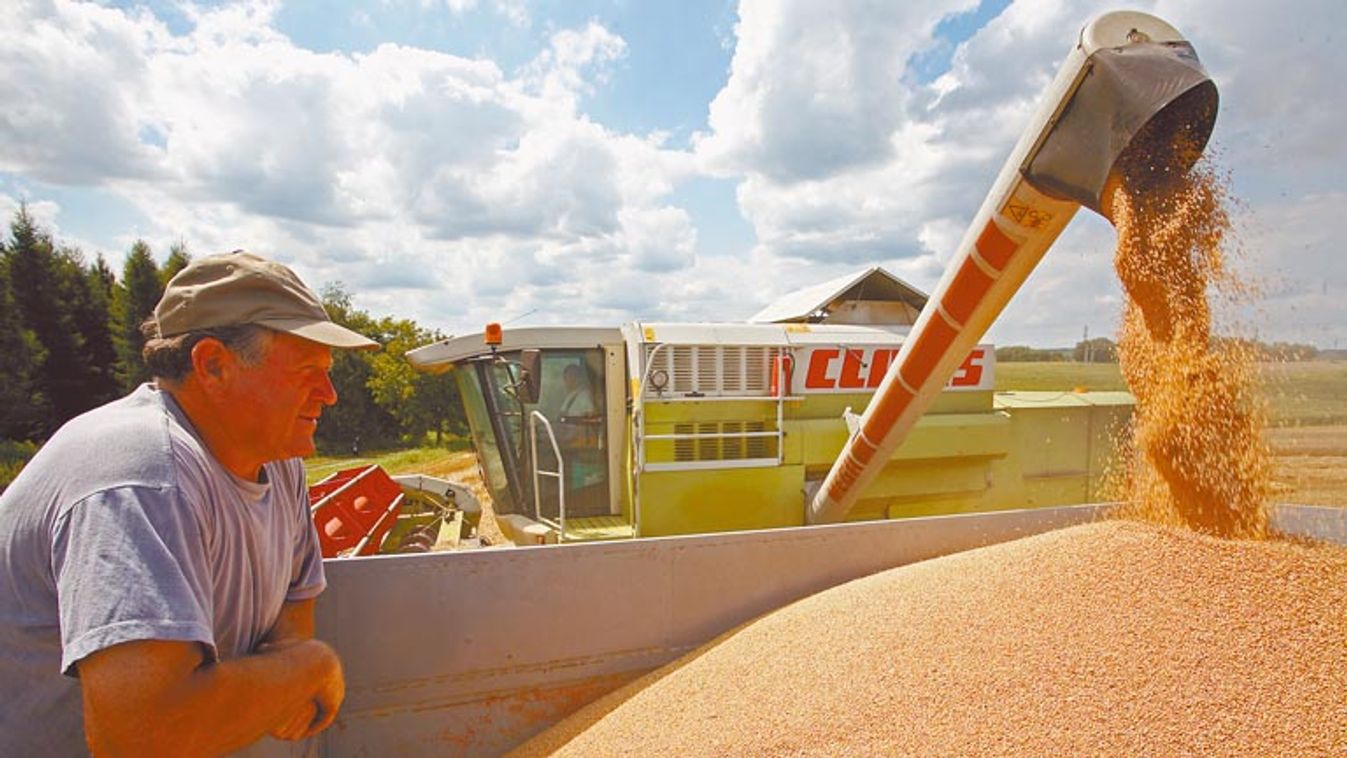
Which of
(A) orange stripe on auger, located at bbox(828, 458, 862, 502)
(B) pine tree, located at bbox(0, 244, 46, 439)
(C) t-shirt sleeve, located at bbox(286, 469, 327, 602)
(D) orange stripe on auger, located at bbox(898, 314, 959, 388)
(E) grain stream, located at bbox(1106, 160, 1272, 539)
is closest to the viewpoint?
(C) t-shirt sleeve, located at bbox(286, 469, 327, 602)

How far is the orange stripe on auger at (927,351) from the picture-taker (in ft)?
9.96

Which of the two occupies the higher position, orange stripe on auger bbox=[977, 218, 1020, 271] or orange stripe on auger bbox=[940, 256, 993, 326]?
orange stripe on auger bbox=[977, 218, 1020, 271]

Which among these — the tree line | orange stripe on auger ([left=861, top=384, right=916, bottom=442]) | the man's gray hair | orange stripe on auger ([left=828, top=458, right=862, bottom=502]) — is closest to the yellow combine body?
orange stripe on auger ([left=828, top=458, right=862, bottom=502])

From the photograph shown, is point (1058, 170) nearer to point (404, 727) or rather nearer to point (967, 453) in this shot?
point (967, 453)

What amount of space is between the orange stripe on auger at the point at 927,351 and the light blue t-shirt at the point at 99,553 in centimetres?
270

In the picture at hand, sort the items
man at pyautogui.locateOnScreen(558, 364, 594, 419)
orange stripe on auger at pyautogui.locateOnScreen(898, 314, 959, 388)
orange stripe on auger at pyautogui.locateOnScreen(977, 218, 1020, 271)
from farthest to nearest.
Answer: man at pyautogui.locateOnScreen(558, 364, 594, 419) < orange stripe on auger at pyautogui.locateOnScreen(898, 314, 959, 388) < orange stripe on auger at pyautogui.locateOnScreen(977, 218, 1020, 271)

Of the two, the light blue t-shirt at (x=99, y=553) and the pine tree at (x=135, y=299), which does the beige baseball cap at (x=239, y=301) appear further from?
the pine tree at (x=135, y=299)

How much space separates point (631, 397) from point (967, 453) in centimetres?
222

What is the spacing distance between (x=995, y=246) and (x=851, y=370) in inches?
69.6

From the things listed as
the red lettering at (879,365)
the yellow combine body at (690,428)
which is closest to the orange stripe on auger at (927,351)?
the yellow combine body at (690,428)

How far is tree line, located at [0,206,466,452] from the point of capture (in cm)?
1994

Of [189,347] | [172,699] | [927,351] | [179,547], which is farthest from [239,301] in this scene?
[927,351]

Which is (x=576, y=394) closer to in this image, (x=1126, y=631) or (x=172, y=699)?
(x=1126, y=631)

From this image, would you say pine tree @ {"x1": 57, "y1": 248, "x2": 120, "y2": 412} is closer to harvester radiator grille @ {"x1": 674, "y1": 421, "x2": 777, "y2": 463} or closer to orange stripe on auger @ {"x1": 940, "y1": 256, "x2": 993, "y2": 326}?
harvester radiator grille @ {"x1": 674, "y1": 421, "x2": 777, "y2": 463}
